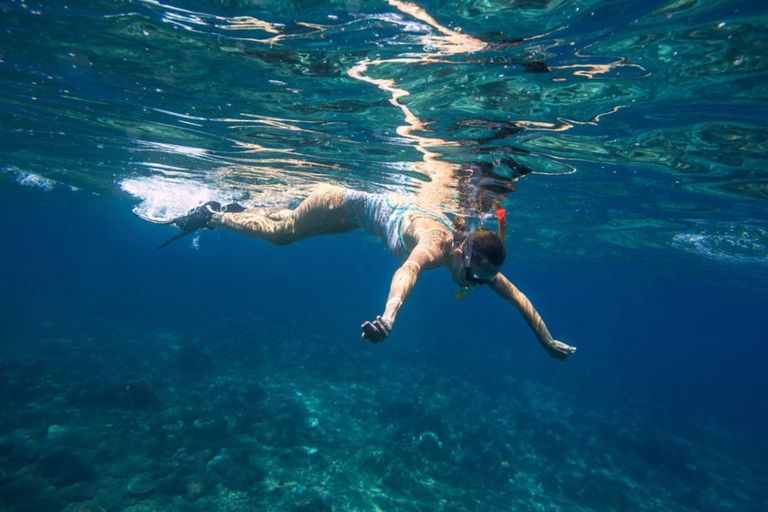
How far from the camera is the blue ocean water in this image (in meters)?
6.00

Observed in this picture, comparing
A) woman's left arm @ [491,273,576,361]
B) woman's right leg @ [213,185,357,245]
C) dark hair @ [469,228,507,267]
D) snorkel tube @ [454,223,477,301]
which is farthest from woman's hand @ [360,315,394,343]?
woman's right leg @ [213,185,357,245]

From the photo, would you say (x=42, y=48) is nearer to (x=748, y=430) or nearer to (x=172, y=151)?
(x=172, y=151)

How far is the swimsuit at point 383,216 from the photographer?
723 centimetres

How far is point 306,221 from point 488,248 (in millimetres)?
5664

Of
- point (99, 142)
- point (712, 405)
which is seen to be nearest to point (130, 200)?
point (99, 142)

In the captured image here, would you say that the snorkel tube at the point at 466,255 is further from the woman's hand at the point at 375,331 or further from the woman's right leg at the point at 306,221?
the woman's right leg at the point at 306,221

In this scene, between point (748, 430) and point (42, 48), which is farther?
point (748, 430)

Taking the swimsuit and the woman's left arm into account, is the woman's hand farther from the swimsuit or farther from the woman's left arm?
the swimsuit

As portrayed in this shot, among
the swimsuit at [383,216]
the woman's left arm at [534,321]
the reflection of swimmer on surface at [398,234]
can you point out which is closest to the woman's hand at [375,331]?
the reflection of swimmer on surface at [398,234]

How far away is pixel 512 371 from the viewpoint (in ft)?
108

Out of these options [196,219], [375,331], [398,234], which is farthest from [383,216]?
[196,219]

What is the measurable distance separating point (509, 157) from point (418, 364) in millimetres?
19138

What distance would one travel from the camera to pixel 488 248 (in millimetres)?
4914

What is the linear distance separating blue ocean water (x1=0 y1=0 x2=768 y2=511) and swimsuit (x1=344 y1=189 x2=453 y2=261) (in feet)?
7.31
